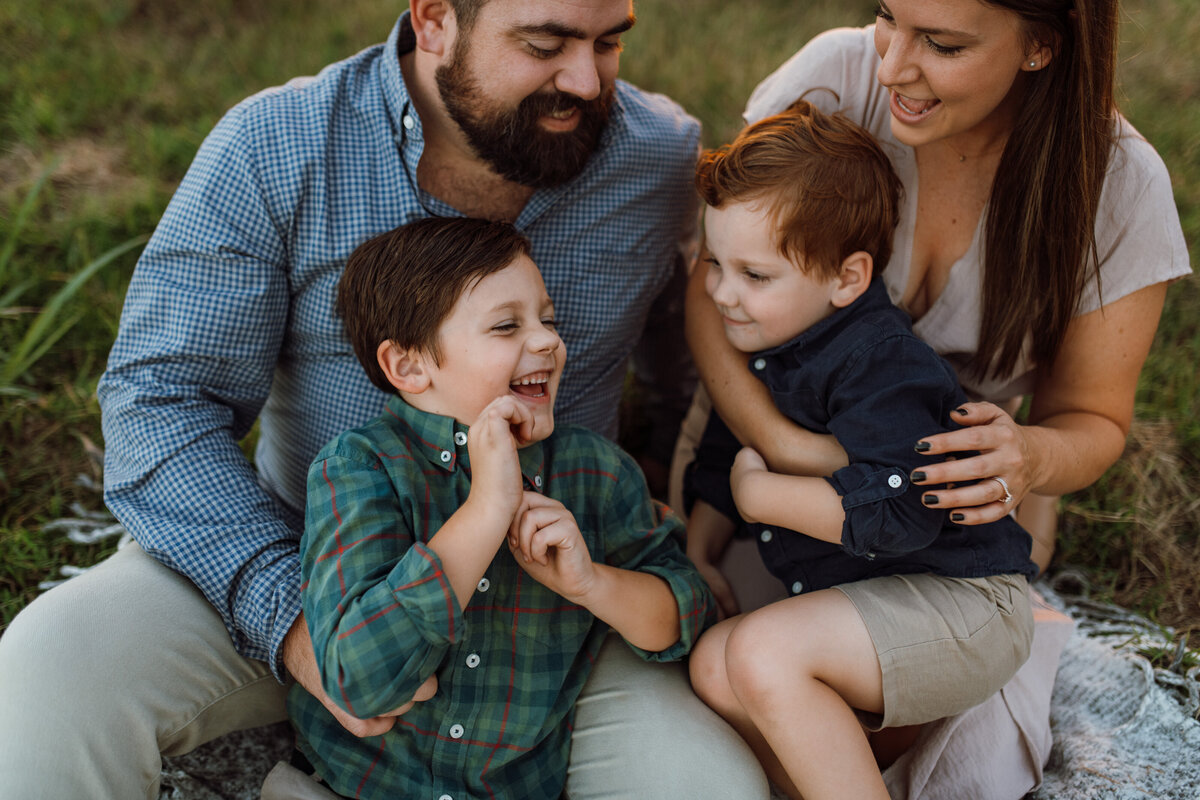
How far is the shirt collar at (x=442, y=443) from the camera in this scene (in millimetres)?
2068

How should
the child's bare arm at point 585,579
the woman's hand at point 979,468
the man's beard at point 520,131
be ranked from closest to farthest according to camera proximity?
the child's bare arm at point 585,579 < the woman's hand at point 979,468 < the man's beard at point 520,131

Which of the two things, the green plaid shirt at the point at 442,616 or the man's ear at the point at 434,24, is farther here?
the man's ear at the point at 434,24

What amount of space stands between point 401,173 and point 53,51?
288cm

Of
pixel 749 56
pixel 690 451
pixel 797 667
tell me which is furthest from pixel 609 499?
pixel 749 56

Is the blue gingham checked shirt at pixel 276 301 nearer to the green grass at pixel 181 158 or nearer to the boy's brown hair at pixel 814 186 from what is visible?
the boy's brown hair at pixel 814 186

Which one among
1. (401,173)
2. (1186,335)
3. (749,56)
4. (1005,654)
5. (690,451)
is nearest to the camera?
(1005,654)

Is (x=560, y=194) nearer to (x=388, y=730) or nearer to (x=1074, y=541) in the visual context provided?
(x=388, y=730)

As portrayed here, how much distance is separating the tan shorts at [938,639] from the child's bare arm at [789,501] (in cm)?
17

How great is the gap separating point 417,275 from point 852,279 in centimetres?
95

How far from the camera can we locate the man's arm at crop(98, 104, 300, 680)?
2178 mm

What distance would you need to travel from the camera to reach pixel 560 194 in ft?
8.68

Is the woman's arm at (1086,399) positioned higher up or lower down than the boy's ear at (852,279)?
lower down

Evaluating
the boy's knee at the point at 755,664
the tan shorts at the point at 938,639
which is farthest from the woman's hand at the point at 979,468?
the boy's knee at the point at 755,664

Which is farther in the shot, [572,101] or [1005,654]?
[572,101]
